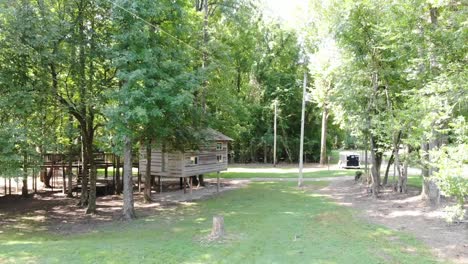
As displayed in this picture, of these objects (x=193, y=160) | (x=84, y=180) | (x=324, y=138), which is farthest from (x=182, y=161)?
(x=324, y=138)

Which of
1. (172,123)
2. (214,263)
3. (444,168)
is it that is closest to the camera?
(444,168)

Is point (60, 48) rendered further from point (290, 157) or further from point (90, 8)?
point (290, 157)

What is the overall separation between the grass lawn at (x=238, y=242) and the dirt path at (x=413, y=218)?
19.8 inches

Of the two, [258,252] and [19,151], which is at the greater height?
[19,151]

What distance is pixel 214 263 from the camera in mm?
7492

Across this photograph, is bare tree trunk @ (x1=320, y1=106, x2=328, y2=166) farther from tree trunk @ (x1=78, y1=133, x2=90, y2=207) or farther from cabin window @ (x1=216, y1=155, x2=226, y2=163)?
tree trunk @ (x1=78, y1=133, x2=90, y2=207)

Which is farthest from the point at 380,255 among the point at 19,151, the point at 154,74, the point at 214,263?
the point at 19,151

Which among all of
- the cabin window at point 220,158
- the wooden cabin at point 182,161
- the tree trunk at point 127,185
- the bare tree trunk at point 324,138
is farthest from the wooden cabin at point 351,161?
the tree trunk at point 127,185

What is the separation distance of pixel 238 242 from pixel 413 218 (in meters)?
6.32

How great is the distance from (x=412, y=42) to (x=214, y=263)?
9.12 metres

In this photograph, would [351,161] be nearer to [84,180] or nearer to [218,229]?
[84,180]

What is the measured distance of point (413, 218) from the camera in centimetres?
1173

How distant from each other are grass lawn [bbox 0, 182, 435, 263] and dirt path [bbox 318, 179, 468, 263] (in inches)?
19.8

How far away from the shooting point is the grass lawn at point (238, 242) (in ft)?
25.5
